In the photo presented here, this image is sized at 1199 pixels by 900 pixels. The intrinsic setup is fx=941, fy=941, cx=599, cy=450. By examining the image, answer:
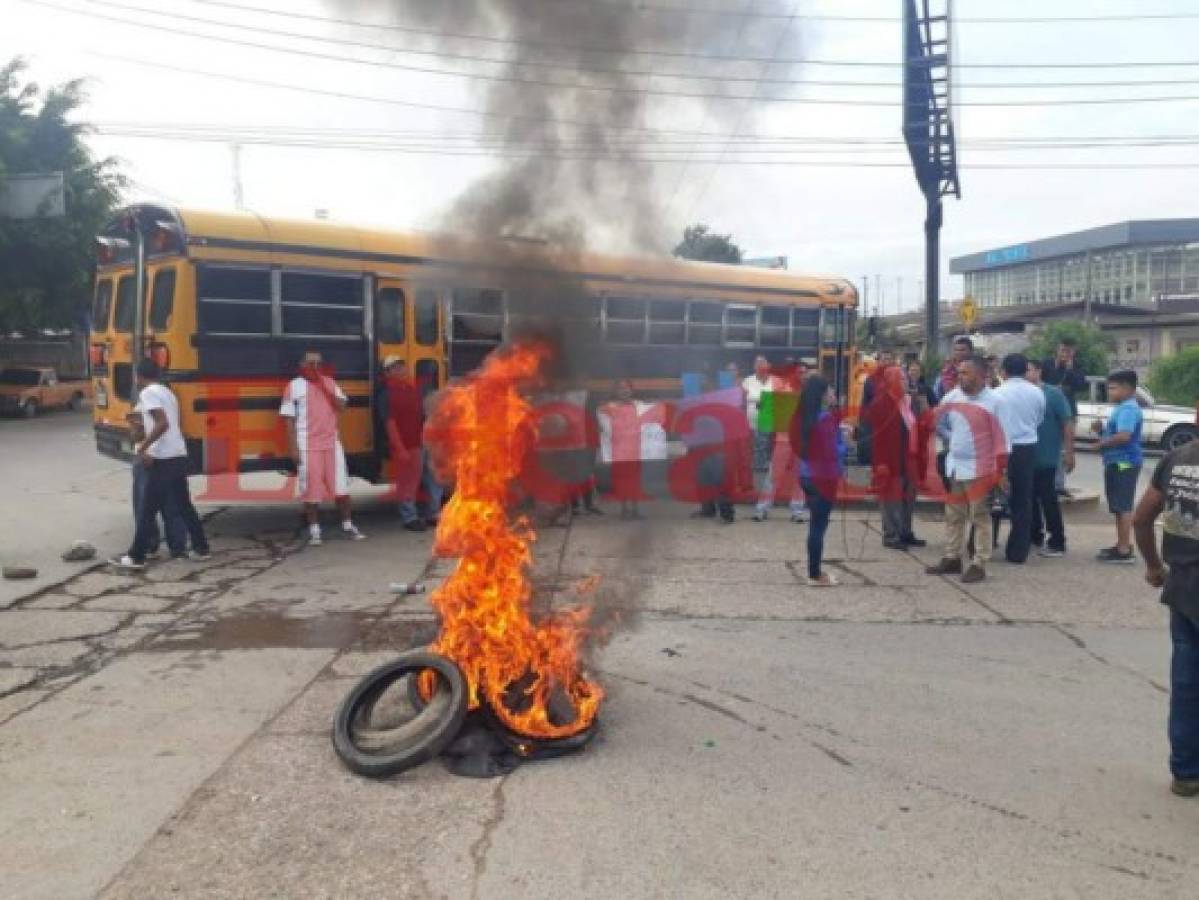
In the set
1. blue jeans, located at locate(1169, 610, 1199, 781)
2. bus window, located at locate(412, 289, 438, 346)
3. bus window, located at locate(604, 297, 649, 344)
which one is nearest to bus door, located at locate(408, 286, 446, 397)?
bus window, located at locate(412, 289, 438, 346)

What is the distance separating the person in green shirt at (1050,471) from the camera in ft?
28.8

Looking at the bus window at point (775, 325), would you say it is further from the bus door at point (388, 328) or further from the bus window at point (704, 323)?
the bus door at point (388, 328)

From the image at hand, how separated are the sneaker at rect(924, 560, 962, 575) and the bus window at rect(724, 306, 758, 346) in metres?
5.26

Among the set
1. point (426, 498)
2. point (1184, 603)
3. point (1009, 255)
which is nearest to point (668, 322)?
point (426, 498)

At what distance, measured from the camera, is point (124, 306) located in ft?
30.9

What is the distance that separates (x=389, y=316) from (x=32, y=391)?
20.7m

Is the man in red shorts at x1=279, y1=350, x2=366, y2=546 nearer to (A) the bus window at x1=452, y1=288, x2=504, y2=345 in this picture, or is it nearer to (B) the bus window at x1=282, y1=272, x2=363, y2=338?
(B) the bus window at x1=282, y1=272, x2=363, y2=338

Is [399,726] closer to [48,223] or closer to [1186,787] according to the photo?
[1186,787]

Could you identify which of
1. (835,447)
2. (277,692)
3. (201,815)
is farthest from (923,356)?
(201,815)

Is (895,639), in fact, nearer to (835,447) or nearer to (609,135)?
(835,447)

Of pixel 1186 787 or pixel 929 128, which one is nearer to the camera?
pixel 1186 787

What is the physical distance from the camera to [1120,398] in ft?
27.2

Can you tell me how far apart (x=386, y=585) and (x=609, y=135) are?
4165 mm

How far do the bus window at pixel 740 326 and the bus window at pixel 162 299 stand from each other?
22.3 feet
